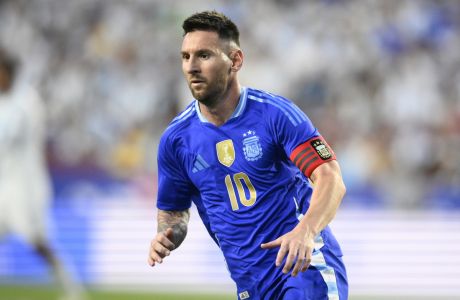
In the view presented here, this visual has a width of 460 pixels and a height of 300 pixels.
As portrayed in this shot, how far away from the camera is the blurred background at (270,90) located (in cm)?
1262

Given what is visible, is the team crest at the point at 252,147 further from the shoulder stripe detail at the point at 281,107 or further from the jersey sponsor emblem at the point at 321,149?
the jersey sponsor emblem at the point at 321,149

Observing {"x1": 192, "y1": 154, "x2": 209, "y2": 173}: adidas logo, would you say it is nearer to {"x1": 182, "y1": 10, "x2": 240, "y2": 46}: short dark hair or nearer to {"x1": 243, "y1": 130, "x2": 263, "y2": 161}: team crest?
{"x1": 243, "y1": 130, "x2": 263, "y2": 161}: team crest

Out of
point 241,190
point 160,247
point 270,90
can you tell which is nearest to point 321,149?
point 241,190

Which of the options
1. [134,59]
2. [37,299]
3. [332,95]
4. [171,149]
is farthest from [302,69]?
[171,149]

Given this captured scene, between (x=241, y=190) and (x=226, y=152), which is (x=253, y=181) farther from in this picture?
(x=226, y=152)

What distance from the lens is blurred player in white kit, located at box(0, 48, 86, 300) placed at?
11086mm

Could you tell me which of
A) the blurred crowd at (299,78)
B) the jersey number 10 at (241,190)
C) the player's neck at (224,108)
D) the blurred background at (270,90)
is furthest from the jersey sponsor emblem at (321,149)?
the blurred crowd at (299,78)

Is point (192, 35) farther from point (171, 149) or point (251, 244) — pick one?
point (251, 244)

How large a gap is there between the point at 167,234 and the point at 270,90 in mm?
9539

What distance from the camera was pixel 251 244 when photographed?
498 centimetres

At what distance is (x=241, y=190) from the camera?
16.4ft

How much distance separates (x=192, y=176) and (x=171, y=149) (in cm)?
20

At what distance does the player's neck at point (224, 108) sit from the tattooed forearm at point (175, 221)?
0.68 metres

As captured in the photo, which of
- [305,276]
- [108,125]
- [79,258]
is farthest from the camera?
[108,125]
